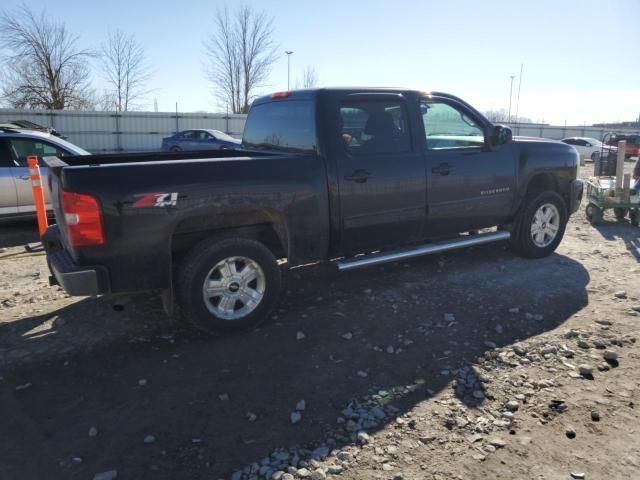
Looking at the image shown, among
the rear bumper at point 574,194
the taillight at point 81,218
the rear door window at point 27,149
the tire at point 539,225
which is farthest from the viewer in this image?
the rear door window at point 27,149

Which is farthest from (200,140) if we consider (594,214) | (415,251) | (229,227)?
(229,227)

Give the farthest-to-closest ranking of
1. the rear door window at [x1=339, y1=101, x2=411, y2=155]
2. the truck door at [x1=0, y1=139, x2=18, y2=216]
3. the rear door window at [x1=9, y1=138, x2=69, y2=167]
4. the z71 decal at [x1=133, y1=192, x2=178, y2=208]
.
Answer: the rear door window at [x1=9, y1=138, x2=69, y2=167] → the truck door at [x1=0, y1=139, x2=18, y2=216] → the rear door window at [x1=339, y1=101, x2=411, y2=155] → the z71 decal at [x1=133, y1=192, x2=178, y2=208]

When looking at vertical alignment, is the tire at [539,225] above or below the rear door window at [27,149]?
below

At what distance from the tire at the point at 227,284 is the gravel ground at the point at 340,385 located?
17 centimetres

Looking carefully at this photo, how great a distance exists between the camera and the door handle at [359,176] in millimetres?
4570

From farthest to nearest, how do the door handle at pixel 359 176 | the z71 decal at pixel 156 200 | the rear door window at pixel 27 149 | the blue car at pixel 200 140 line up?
the blue car at pixel 200 140
the rear door window at pixel 27 149
the door handle at pixel 359 176
the z71 decal at pixel 156 200

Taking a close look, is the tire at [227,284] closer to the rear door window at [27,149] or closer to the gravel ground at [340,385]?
the gravel ground at [340,385]

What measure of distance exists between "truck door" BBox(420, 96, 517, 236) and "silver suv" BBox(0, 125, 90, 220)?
215 inches

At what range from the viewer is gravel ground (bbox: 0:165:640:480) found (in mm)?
2746

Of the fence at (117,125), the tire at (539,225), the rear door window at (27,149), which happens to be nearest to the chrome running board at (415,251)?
the tire at (539,225)

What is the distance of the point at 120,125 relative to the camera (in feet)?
86.1

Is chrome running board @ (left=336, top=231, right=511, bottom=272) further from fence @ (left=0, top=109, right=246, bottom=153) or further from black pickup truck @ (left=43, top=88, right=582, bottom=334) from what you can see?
fence @ (left=0, top=109, right=246, bottom=153)

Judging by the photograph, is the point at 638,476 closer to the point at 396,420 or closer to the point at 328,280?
the point at 396,420

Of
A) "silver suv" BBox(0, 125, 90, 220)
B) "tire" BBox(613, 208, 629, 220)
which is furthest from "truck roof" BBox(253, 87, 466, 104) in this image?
"tire" BBox(613, 208, 629, 220)
